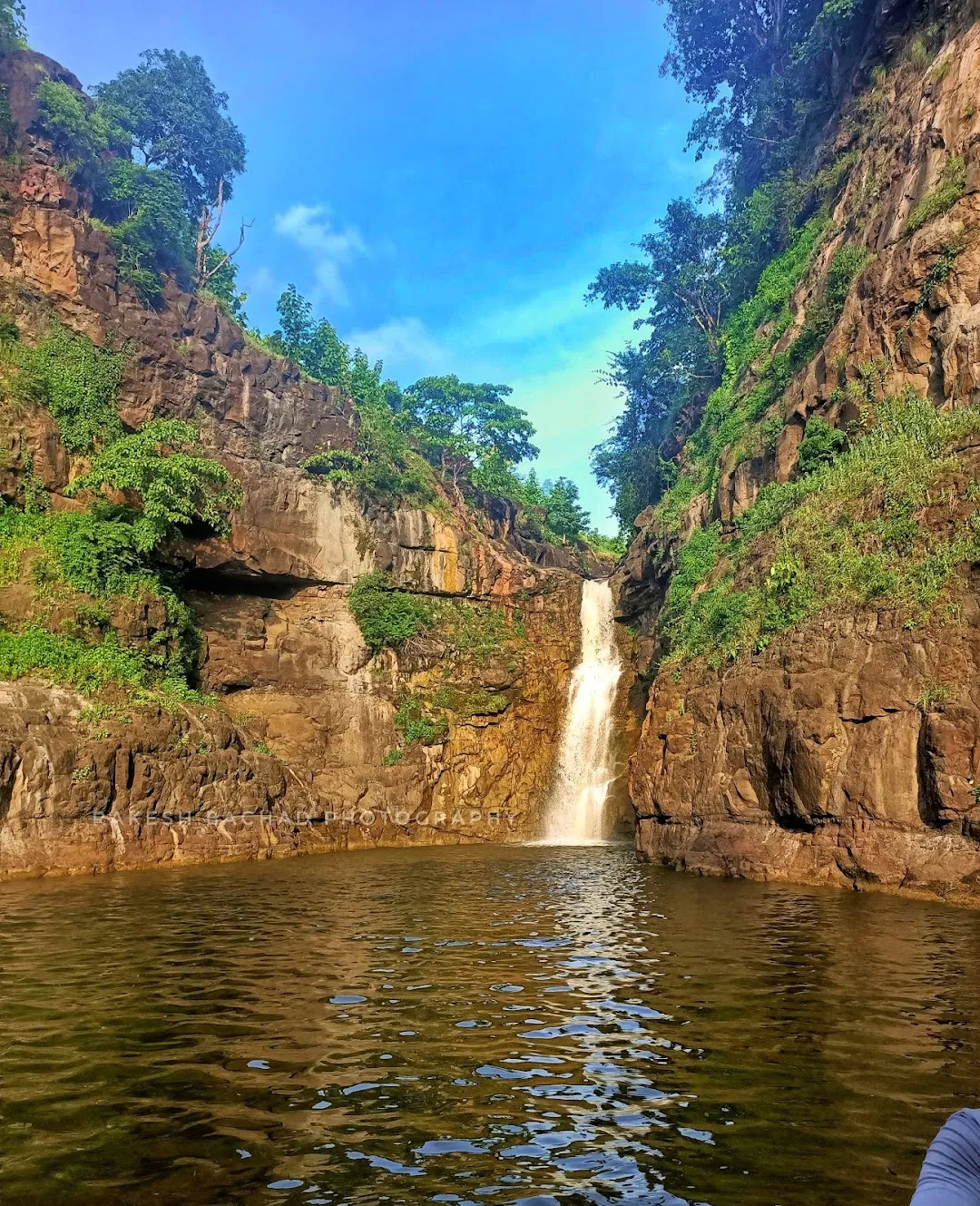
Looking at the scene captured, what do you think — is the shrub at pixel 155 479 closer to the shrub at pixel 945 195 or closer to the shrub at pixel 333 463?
the shrub at pixel 333 463

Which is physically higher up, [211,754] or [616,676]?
[616,676]

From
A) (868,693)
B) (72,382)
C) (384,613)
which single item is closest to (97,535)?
(72,382)

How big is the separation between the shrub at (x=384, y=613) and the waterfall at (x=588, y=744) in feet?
23.5

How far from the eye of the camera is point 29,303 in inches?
1254

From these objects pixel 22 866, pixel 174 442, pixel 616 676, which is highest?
pixel 174 442

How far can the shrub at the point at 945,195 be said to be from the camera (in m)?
22.9

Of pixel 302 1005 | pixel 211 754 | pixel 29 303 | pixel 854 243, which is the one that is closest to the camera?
pixel 302 1005

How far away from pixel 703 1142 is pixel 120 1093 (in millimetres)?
4100

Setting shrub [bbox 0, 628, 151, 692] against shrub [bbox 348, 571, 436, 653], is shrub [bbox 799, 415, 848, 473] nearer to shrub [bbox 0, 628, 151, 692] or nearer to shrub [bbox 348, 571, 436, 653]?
shrub [bbox 348, 571, 436, 653]

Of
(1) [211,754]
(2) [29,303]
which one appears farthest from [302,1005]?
(2) [29,303]

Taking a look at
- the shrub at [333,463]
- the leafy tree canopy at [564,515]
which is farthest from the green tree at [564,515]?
the shrub at [333,463]

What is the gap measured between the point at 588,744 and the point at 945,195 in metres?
21.8

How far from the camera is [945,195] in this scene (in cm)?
2309

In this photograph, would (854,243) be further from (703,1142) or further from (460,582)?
(703,1142)
